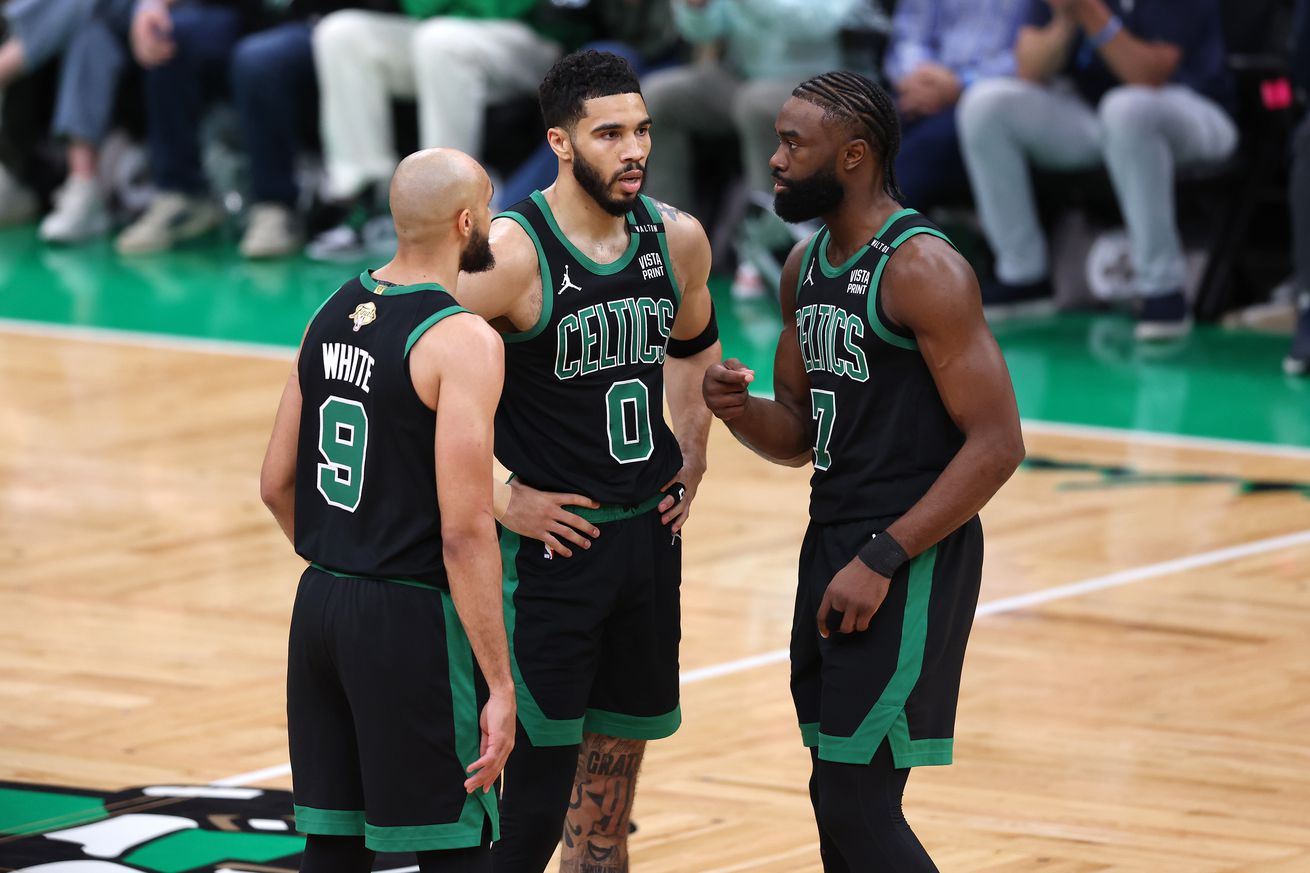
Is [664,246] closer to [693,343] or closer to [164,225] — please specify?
[693,343]

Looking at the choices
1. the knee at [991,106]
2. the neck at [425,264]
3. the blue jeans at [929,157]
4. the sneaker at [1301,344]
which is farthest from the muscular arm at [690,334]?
the blue jeans at [929,157]

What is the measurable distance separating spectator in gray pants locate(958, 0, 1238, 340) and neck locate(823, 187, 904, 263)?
615 cm

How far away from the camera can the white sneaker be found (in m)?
14.1

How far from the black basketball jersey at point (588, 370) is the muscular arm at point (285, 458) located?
565 mm

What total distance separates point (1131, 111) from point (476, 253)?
6.63m

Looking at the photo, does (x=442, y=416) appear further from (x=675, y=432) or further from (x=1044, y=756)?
(x=1044, y=756)

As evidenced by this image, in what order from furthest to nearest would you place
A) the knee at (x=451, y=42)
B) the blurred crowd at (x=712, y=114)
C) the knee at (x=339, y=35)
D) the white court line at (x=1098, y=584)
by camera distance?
the knee at (x=339, y=35), the knee at (x=451, y=42), the blurred crowd at (x=712, y=114), the white court line at (x=1098, y=584)

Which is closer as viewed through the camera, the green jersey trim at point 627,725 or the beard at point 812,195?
the beard at point 812,195

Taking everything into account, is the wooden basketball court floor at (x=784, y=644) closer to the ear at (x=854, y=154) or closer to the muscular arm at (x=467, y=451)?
the muscular arm at (x=467, y=451)

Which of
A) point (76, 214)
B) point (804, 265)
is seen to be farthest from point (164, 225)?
point (804, 265)

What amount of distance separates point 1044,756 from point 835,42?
6.13m

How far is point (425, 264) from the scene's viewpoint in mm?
Result: 3367

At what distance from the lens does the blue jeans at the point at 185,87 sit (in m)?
12.7

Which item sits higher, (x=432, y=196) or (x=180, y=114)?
(x=432, y=196)
